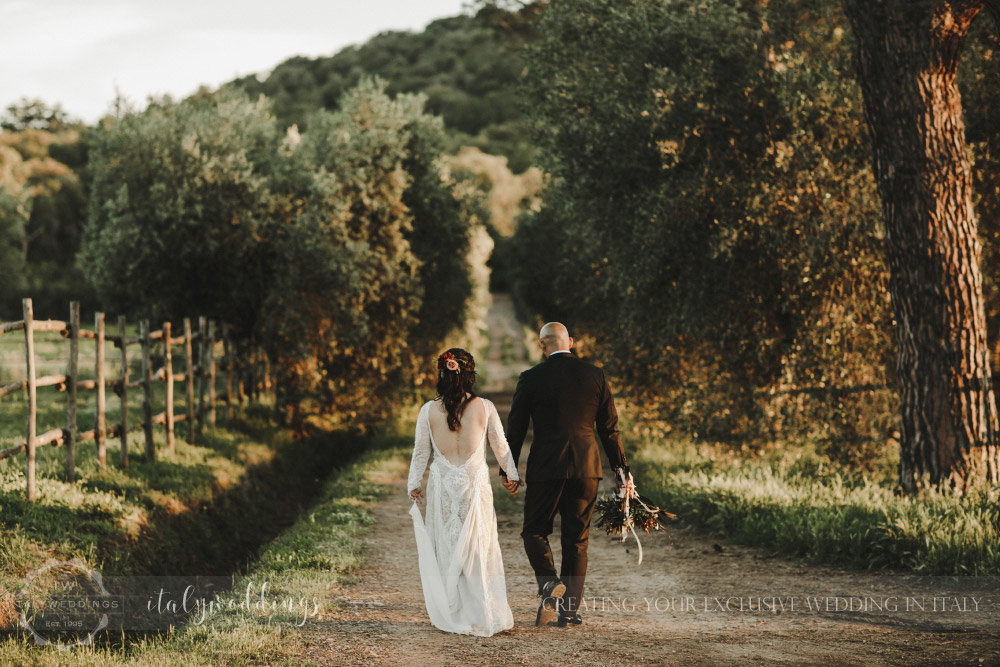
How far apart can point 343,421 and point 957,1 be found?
14.1 m

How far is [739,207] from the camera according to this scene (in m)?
12.0

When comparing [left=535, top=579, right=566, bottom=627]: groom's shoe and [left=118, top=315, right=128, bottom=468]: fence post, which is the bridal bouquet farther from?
[left=118, top=315, right=128, bottom=468]: fence post

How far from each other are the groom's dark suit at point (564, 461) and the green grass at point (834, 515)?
3.36m

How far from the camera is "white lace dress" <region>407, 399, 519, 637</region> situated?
627cm

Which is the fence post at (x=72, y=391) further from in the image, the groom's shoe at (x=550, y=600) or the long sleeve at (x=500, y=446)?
the groom's shoe at (x=550, y=600)

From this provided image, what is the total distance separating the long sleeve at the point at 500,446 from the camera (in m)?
6.49

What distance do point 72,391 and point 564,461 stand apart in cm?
705

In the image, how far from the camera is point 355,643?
604 cm

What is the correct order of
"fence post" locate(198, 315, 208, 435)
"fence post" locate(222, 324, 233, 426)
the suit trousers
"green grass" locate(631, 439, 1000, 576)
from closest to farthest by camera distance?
the suit trousers → "green grass" locate(631, 439, 1000, 576) → "fence post" locate(198, 315, 208, 435) → "fence post" locate(222, 324, 233, 426)

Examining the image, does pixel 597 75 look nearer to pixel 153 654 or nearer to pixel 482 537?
pixel 482 537

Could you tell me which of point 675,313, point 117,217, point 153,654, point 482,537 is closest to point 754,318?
point 675,313

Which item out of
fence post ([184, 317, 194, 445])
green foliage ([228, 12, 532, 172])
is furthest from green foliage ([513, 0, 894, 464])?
green foliage ([228, 12, 532, 172])

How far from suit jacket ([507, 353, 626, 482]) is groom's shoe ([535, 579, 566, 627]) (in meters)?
0.82

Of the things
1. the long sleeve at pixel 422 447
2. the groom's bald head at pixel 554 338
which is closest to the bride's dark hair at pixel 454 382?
the long sleeve at pixel 422 447
